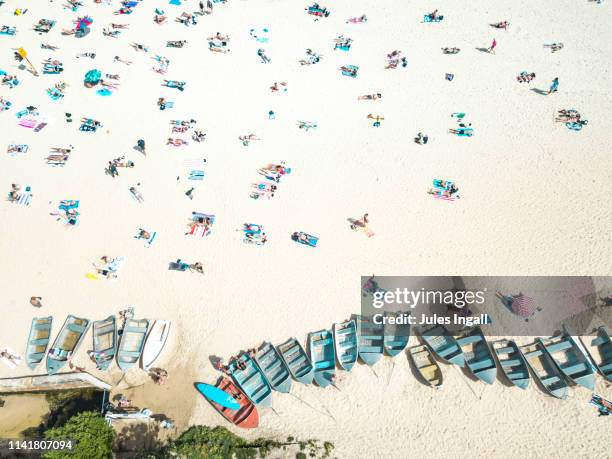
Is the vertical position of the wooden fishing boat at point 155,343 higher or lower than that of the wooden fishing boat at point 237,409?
higher

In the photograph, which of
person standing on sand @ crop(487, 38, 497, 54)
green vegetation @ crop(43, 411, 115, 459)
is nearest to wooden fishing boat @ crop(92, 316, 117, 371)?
green vegetation @ crop(43, 411, 115, 459)

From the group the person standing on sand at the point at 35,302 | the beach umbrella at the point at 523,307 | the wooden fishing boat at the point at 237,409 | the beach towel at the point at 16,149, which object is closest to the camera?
the wooden fishing boat at the point at 237,409

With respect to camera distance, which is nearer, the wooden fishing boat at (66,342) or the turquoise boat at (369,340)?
the turquoise boat at (369,340)

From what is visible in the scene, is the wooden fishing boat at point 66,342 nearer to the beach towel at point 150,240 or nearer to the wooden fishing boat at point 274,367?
the beach towel at point 150,240

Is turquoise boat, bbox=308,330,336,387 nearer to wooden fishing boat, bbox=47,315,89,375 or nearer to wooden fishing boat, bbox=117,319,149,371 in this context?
wooden fishing boat, bbox=117,319,149,371

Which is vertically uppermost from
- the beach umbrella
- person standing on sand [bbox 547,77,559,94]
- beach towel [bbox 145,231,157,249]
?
person standing on sand [bbox 547,77,559,94]

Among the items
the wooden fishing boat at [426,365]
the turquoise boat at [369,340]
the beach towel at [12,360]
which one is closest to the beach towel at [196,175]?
the beach towel at [12,360]

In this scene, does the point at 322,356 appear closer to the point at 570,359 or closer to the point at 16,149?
the point at 570,359
